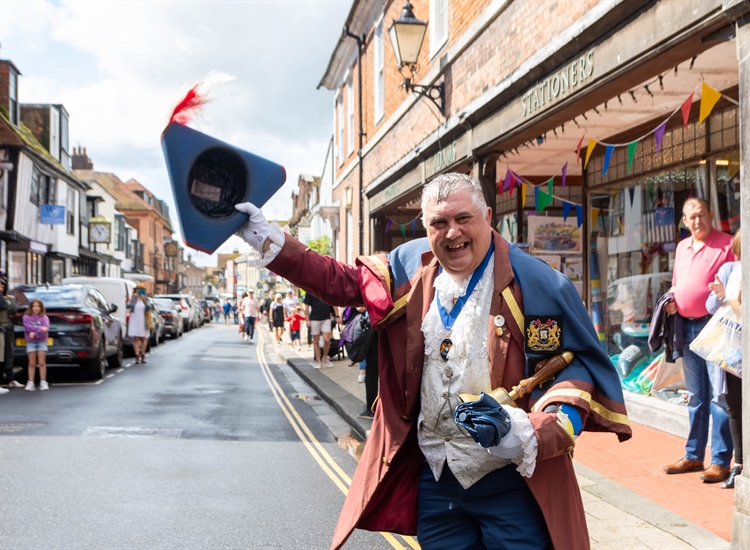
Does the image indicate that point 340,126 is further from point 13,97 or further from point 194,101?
point 194,101

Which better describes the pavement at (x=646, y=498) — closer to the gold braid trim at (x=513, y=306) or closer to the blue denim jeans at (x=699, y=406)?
the blue denim jeans at (x=699, y=406)

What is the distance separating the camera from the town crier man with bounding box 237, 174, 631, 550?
2.39 metres

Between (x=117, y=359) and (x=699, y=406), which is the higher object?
(x=699, y=406)

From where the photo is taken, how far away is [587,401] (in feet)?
7.67

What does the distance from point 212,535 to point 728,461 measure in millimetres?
3749

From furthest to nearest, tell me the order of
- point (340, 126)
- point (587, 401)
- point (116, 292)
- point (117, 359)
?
point (340, 126) → point (116, 292) → point (117, 359) → point (587, 401)

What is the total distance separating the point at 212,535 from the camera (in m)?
4.87

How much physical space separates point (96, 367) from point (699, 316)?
10.9 meters

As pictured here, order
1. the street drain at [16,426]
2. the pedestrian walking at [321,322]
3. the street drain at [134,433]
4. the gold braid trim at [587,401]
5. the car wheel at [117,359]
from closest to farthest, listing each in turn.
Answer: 1. the gold braid trim at [587,401]
2. the street drain at [134,433]
3. the street drain at [16,426]
4. the pedestrian walking at [321,322]
5. the car wheel at [117,359]

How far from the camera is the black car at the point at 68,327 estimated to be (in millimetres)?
13055

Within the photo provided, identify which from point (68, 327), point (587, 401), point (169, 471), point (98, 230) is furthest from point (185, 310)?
point (587, 401)

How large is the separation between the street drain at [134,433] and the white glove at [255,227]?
241 inches

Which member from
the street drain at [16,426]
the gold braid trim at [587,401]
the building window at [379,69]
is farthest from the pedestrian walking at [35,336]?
the gold braid trim at [587,401]

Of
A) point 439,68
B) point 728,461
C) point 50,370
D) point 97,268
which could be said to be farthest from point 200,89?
point 97,268
